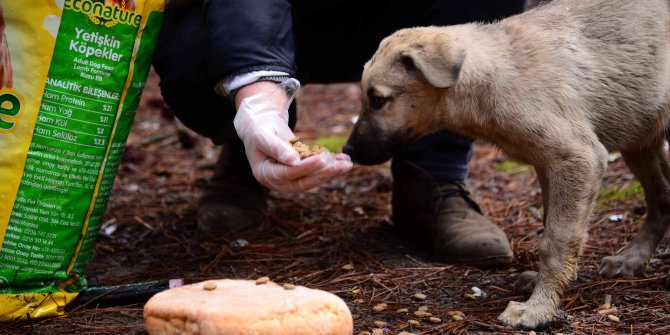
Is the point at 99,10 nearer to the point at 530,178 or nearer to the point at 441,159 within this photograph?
the point at 441,159

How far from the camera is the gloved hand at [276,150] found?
Result: 2.61 m

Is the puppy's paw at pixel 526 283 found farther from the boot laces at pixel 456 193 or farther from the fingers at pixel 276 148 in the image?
the fingers at pixel 276 148

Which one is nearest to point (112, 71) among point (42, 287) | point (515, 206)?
point (42, 287)

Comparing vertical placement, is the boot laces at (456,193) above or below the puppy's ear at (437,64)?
below

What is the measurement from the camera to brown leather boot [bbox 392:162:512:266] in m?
3.51

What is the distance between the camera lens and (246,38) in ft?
9.82

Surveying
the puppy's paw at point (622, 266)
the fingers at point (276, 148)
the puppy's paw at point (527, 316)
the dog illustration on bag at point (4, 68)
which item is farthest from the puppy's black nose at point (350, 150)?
the dog illustration on bag at point (4, 68)

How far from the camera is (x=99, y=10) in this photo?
280cm

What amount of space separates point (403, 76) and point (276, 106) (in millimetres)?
627

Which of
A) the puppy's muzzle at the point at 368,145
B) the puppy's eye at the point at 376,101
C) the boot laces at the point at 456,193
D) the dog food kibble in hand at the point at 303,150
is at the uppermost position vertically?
the puppy's eye at the point at 376,101

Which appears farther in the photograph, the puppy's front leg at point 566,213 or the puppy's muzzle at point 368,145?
the puppy's muzzle at point 368,145

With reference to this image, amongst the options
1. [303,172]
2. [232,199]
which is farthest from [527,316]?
[232,199]

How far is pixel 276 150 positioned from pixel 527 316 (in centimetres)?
116

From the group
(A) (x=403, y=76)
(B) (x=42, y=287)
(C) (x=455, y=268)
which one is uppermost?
(A) (x=403, y=76)
